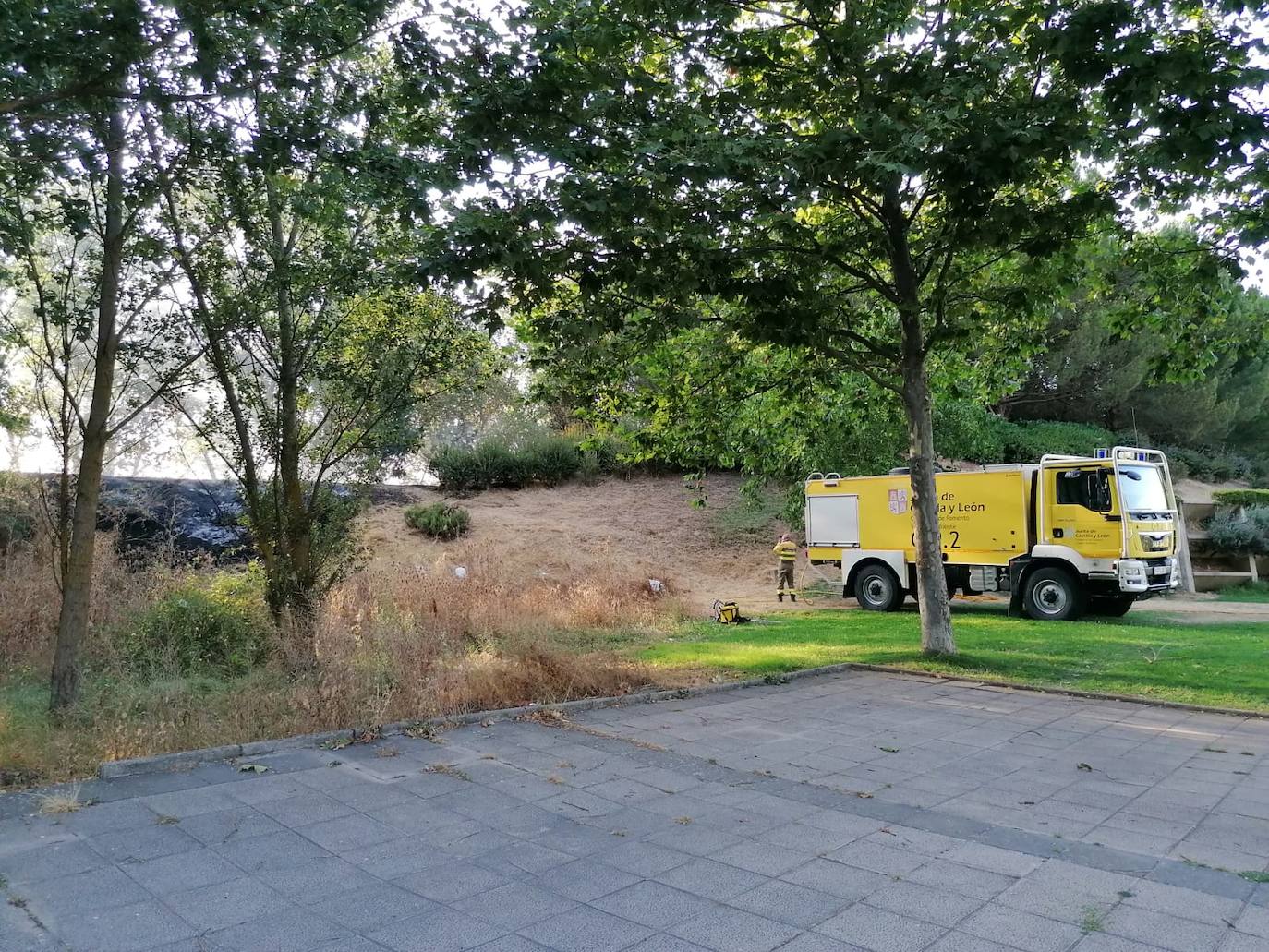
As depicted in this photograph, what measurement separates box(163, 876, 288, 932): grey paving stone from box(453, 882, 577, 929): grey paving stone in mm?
827

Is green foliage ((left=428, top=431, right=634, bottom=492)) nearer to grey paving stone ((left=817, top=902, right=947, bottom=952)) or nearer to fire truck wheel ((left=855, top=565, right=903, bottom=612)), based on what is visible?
fire truck wheel ((left=855, top=565, right=903, bottom=612))

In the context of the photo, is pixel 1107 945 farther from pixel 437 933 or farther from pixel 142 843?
pixel 142 843

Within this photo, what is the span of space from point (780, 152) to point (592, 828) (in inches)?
218

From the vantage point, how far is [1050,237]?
28.4 ft

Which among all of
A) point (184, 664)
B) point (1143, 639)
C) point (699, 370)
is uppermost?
point (699, 370)

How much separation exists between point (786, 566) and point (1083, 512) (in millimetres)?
6817

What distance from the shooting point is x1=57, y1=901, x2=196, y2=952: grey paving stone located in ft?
11.2

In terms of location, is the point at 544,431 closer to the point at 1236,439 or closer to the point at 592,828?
the point at 592,828

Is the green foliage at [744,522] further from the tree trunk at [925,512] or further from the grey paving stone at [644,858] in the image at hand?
the grey paving stone at [644,858]

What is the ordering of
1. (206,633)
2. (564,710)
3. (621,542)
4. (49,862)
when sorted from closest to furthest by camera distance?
(49,862), (564,710), (206,633), (621,542)

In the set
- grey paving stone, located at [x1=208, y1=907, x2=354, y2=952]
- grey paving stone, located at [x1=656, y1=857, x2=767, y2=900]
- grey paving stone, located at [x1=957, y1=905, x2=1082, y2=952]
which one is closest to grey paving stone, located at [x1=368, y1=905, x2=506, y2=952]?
grey paving stone, located at [x1=208, y1=907, x2=354, y2=952]

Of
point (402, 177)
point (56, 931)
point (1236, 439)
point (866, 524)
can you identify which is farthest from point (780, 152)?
Result: point (1236, 439)

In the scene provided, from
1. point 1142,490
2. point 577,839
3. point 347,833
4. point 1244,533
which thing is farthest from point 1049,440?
point 347,833

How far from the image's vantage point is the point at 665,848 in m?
4.57
